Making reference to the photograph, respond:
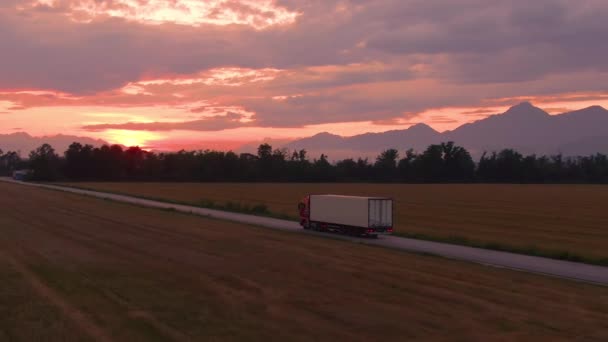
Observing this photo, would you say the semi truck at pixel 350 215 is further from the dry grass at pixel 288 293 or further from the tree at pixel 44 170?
the tree at pixel 44 170

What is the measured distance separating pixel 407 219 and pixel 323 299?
38.7 metres

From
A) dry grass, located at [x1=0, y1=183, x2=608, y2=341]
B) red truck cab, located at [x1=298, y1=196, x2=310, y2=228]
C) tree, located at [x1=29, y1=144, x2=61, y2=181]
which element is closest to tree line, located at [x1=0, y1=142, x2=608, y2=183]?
tree, located at [x1=29, y1=144, x2=61, y2=181]

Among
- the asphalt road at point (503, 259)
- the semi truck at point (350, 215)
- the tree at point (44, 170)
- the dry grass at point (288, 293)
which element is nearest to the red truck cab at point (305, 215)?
the semi truck at point (350, 215)

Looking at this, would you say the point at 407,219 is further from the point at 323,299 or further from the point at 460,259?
the point at 323,299

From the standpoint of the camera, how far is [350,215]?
40.1 m

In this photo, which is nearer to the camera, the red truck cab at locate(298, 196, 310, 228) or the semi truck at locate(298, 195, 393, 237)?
the semi truck at locate(298, 195, 393, 237)

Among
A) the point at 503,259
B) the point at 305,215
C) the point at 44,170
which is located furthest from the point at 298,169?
the point at 503,259

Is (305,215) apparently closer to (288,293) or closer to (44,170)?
(288,293)

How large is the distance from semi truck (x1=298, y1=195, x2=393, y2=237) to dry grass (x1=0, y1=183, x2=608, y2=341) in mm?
5175

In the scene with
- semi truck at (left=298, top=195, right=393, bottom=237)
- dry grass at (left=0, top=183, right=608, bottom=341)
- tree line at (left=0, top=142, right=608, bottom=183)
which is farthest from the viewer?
tree line at (left=0, top=142, right=608, bottom=183)

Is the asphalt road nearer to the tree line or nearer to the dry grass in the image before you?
the dry grass

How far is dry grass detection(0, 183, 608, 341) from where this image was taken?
15289 mm

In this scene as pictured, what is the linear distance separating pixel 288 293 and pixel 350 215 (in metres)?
20.6

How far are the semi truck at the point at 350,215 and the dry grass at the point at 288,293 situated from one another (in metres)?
5.18
